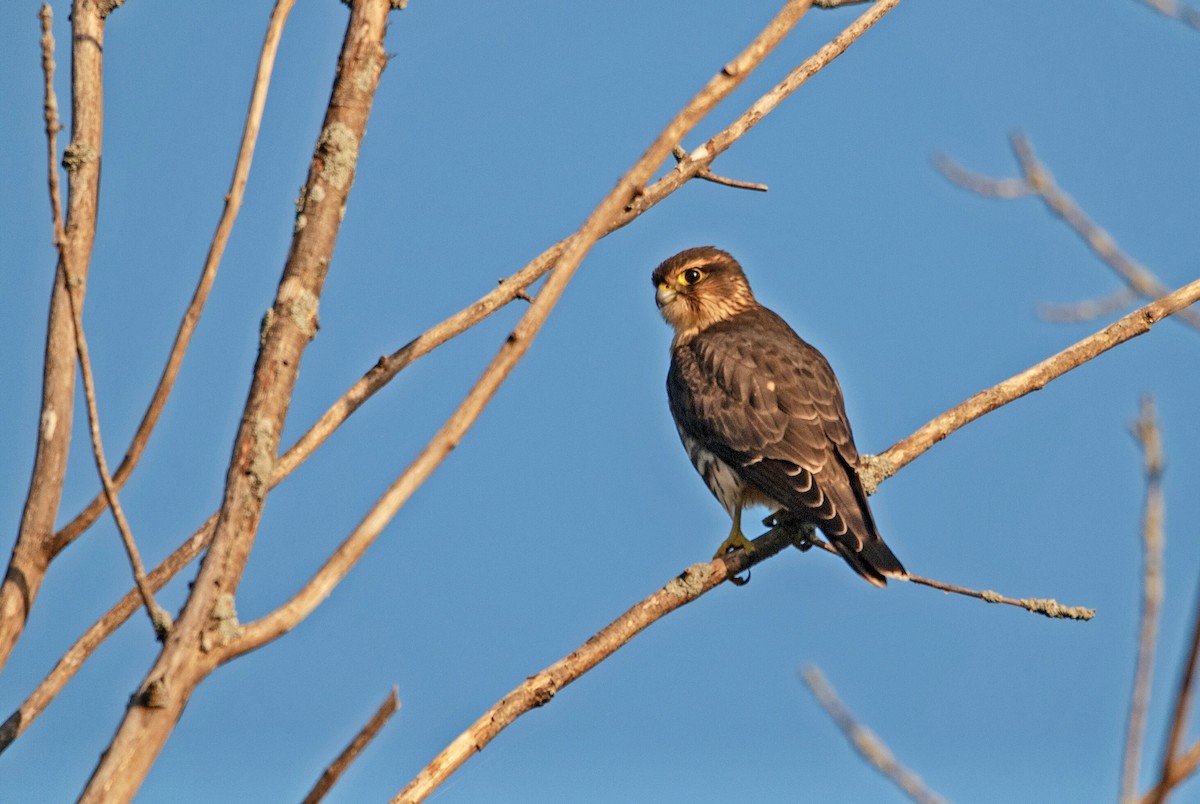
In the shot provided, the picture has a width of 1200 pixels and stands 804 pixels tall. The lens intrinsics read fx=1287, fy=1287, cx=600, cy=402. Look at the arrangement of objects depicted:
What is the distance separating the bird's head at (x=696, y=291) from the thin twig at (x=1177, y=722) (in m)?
6.08

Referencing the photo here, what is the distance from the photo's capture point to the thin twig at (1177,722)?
1.20m

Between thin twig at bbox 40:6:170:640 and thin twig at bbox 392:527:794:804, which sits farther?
thin twig at bbox 392:527:794:804

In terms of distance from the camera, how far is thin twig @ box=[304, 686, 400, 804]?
2.00 m

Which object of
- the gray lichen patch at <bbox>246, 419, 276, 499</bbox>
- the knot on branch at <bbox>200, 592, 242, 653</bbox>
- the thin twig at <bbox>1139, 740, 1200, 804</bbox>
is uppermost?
the gray lichen patch at <bbox>246, 419, 276, 499</bbox>

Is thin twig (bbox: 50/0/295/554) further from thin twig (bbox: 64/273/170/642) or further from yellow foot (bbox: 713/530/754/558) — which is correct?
yellow foot (bbox: 713/530/754/558)

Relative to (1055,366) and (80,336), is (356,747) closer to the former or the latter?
(80,336)

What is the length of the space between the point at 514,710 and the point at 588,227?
125 cm

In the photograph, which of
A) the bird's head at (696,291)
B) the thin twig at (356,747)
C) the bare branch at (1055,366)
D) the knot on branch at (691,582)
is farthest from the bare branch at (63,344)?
the bird's head at (696,291)

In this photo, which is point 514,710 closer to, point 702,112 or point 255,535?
point 255,535

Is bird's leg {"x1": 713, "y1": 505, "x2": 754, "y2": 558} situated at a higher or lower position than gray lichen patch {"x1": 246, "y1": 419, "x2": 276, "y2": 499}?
higher

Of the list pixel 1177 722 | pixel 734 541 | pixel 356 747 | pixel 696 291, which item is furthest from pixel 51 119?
pixel 696 291

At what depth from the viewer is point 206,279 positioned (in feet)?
8.05

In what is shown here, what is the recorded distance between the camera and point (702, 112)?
238 cm

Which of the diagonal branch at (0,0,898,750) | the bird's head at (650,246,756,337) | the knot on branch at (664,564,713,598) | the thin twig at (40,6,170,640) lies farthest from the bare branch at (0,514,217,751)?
the bird's head at (650,246,756,337)
